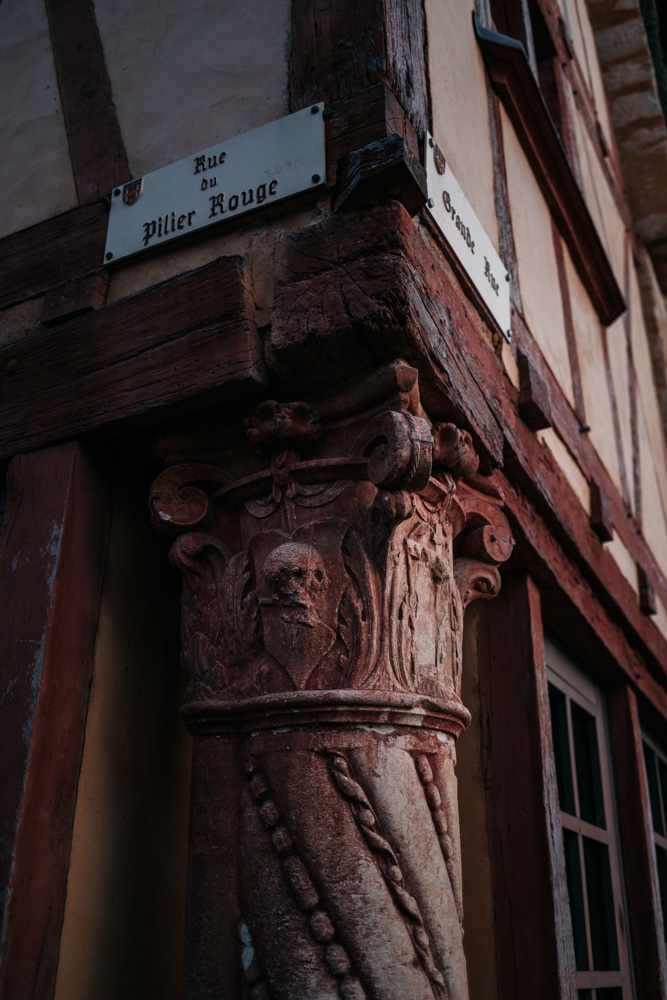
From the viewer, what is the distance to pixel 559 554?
2857 millimetres

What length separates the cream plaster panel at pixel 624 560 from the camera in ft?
12.4

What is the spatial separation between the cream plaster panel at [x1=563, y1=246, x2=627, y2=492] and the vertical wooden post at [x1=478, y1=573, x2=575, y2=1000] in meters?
1.42

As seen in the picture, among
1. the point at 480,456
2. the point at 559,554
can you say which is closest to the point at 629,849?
the point at 559,554

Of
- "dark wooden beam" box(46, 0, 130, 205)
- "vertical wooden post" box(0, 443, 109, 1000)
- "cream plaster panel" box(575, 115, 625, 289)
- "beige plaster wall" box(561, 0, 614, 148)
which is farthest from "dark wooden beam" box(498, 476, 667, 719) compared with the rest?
"beige plaster wall" box(561, 0, 614, 148)

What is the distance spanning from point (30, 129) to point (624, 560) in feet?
9.41

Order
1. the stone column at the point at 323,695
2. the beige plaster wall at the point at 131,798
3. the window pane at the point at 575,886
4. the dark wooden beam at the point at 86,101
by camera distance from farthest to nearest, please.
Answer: the window pane at the point at 575,886 → the dark wooden beam at the point at 86,101 → the beige plaster wall at the point at 131,798 → the stone column at the point at 323,695

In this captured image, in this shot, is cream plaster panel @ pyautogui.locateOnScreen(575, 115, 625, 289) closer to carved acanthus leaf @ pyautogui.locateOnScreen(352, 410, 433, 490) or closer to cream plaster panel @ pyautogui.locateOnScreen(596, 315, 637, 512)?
cream plaster panel @ pyautogui.locateOnScreen(596, 315, 637, 512)

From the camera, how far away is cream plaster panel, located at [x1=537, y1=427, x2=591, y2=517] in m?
2.97

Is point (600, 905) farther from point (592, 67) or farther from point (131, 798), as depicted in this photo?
point (592, 67)

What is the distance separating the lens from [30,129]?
252 centimetres

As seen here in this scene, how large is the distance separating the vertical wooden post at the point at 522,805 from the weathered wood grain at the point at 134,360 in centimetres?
115

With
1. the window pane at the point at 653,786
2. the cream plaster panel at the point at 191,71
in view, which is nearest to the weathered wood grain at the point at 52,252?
the cream plaster panel at the point at 191,71

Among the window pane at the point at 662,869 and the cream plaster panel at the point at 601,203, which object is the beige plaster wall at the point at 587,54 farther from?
the window pane at the point at 662,869

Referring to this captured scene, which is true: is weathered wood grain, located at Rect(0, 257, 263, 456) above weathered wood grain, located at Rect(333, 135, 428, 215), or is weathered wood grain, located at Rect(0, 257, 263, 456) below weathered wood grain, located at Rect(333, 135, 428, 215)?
below
